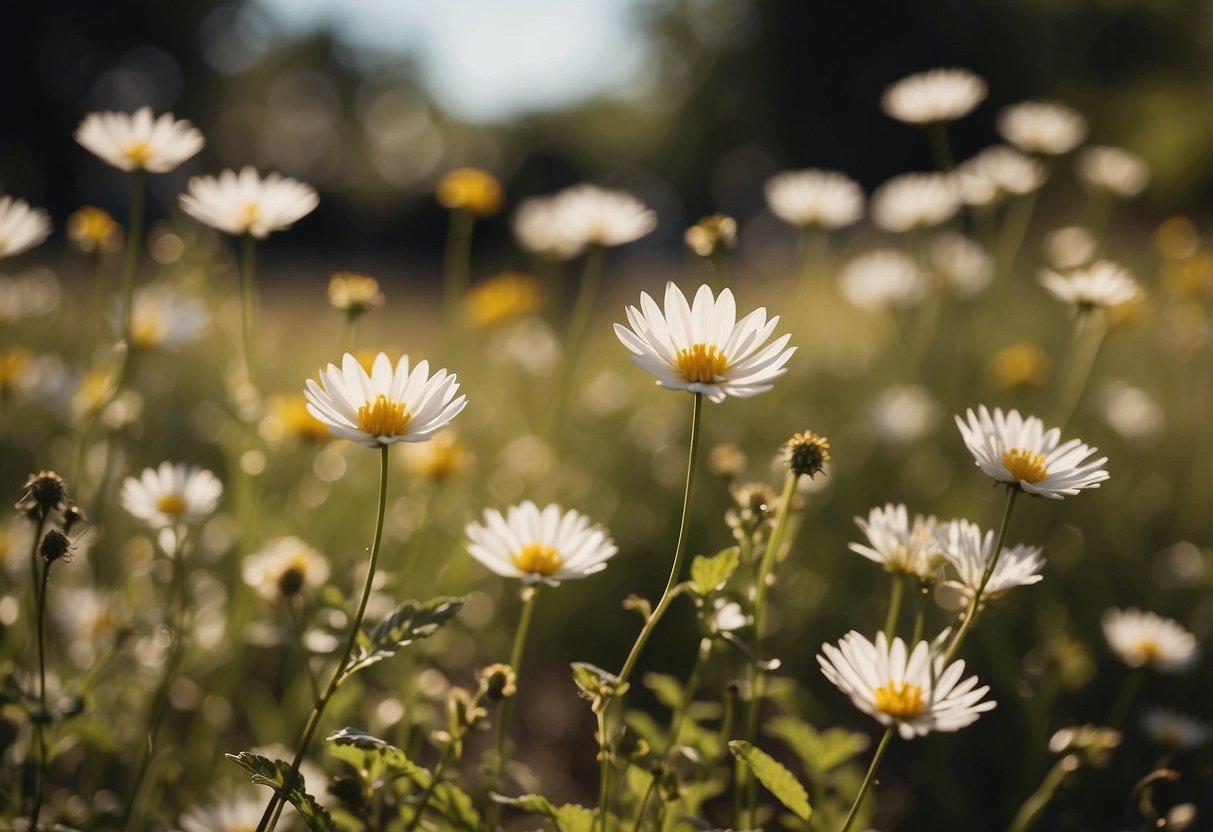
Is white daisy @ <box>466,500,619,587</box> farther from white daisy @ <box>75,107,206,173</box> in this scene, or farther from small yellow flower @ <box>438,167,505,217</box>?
small yellow flower @ <box>438,167,505,217</box>

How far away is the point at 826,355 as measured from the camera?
3.86 m

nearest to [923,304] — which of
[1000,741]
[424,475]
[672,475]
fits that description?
[672,475]

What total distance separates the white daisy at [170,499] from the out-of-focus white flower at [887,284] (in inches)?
92.2

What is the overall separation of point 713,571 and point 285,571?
0.69m

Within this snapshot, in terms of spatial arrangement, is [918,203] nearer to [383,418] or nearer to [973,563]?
[973,563]

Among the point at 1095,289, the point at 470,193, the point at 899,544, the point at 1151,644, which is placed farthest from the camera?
the point at 470,193

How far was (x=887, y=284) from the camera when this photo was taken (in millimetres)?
3230

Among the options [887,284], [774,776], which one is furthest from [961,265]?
[774,776]

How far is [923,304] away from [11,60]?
2049 cm

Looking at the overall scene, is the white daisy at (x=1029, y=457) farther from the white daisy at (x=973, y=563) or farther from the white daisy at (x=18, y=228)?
the white daisy at (x=18, y=228)

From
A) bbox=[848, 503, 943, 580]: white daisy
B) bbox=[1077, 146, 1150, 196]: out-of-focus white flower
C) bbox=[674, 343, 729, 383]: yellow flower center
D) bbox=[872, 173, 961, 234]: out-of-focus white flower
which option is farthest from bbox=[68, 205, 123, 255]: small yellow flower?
bbox=[1077, 146, 1150, 196]: out-of-focus white flower

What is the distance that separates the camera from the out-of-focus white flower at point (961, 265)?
313 cm

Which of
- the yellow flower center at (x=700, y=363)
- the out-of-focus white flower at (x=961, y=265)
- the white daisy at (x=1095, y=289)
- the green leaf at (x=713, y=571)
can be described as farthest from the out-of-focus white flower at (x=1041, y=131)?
the green leaf at (x=713, y=571)

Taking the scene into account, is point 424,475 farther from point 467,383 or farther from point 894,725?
point 467,383
